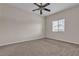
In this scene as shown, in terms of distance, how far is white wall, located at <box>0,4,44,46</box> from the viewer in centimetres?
498

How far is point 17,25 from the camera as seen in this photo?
5840 mm

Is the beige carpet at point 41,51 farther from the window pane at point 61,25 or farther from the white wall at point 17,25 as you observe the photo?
the window pane at point 61,25

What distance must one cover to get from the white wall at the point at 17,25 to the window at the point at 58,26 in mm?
1370

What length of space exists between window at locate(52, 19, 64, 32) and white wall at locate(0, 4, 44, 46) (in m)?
1.37

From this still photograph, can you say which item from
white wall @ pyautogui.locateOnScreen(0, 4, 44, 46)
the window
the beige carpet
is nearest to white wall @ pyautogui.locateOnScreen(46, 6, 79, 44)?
the window

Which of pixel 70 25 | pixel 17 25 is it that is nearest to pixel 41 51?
pixel 17 25

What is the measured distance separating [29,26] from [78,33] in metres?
3.76

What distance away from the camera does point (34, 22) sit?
24.1 ft

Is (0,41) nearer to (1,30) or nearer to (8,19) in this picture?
(1,30)

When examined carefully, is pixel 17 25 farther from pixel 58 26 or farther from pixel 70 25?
pixel 70 25

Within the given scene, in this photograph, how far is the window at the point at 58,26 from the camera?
21.6 ft

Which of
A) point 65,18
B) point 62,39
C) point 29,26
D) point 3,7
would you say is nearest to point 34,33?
point 29,26

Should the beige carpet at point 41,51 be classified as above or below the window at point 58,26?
below

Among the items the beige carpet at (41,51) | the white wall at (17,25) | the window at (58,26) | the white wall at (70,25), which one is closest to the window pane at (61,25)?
the window at (58,26)
